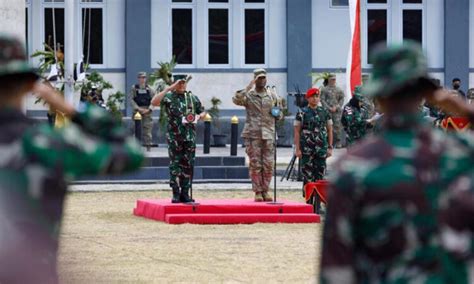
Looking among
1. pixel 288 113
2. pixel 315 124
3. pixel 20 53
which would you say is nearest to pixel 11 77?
pixel 20 53

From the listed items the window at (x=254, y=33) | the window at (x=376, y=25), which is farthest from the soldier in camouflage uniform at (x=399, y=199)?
the window at (x=376, y=25)

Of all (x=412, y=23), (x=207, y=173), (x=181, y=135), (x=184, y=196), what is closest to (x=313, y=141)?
(x=184, y=196)

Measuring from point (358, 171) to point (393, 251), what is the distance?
0.33 metres

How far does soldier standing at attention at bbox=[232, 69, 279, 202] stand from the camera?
22.6m

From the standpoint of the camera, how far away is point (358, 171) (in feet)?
20.1

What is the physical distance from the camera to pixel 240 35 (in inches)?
1645

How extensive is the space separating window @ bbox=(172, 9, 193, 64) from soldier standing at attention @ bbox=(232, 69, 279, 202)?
18933 millimetres

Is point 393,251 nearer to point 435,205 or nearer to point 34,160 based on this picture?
point 435,205

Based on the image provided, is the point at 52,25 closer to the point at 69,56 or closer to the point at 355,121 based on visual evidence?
the point at 69,56

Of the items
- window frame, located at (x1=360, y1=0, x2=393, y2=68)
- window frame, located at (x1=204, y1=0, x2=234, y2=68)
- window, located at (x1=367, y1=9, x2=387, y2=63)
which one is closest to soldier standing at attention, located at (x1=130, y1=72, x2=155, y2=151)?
window frame, located at (x1=204, y1=0, x2=234, y2=68)

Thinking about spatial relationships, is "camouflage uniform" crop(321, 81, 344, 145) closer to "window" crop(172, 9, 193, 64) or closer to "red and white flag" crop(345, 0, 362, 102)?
"window" crop(172, 9, 193, 64)

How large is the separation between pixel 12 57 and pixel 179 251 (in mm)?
11079

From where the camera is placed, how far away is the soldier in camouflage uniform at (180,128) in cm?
2156

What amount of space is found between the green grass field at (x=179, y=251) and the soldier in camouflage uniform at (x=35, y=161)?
789 centimetres
